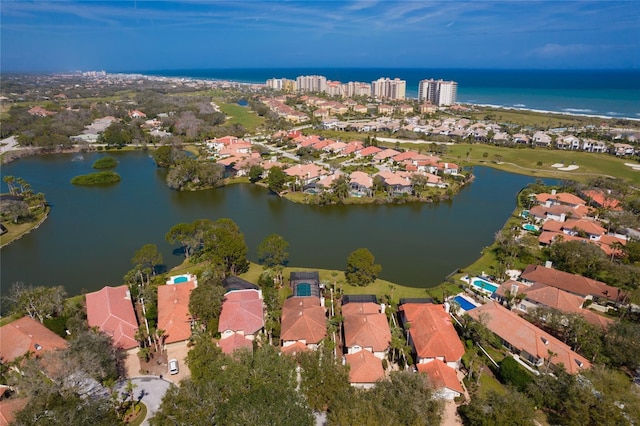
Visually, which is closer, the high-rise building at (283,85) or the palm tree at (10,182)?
the palm tree at (10,182)

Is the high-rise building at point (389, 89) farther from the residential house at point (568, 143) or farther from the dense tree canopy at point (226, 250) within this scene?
the dense tree canopy at point (226, 250)

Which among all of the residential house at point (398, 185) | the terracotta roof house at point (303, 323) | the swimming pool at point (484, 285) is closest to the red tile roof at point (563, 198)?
the residential house at point (398, 185)

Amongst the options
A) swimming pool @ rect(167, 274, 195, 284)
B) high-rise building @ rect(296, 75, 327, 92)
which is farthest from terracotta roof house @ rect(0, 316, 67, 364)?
high-rise building @ rect(296, 75, 327, 92)

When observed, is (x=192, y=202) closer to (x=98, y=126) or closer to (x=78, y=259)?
(x=78, y=259)

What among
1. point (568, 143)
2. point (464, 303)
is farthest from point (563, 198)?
point (568, 143)

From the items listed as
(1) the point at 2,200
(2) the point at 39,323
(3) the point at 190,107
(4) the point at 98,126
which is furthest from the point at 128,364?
(3) the point at 190,107

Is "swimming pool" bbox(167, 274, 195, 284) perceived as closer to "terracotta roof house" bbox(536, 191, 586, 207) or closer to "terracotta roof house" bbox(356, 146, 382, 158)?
"terracotta roof house" bbox(536, 191, 586, 207)

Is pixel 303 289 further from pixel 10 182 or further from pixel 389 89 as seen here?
pixel 389 89
